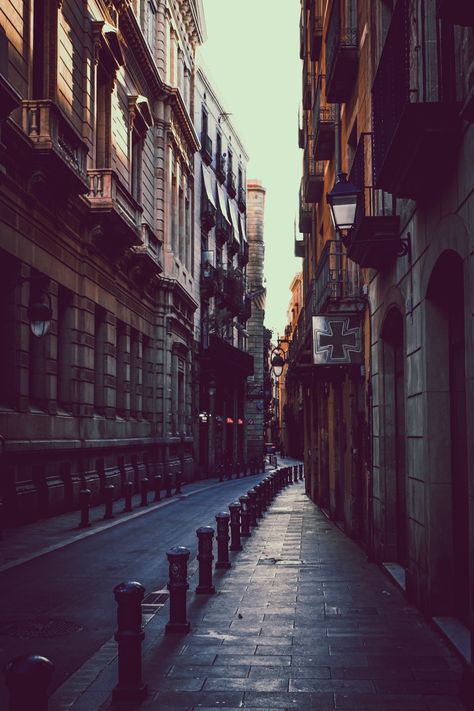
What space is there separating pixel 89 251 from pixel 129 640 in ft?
62.4

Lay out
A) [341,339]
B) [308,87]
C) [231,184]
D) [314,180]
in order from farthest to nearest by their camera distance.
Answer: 1. [231,184]
2. [308,87]
3. [314,180]
4. [341,339]

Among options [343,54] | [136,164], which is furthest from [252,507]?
[136,164]

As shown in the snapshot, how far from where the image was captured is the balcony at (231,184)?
5600cm

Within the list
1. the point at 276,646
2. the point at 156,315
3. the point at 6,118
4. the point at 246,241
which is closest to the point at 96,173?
the point at 6,118

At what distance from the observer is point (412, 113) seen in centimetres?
683

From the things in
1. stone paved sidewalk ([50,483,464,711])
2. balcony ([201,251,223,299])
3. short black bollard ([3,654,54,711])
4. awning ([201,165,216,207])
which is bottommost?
stone paved sidewalk ([50,483,464,711])

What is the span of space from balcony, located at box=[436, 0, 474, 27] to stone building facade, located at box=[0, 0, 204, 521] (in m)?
11.5

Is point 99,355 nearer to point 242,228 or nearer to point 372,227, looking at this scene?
point 372,227

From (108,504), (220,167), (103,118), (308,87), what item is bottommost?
(108,504)

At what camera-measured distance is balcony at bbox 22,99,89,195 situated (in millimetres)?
18812

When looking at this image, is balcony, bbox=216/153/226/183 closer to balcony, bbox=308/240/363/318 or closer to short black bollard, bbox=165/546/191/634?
balcony, bbox=308/240/363/318

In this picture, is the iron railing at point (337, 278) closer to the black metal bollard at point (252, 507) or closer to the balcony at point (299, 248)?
the black metal bollard at point (252, 507)

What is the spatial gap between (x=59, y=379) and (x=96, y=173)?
564 cm

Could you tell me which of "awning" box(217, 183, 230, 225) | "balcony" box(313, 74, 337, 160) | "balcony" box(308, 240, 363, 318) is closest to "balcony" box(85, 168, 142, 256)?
"balcony" box(313, 74, 337, 160)
